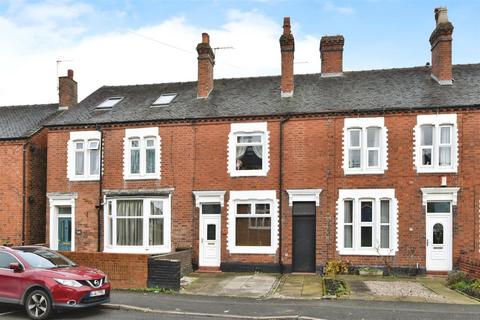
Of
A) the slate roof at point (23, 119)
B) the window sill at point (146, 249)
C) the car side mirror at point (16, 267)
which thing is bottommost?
the window sill at point (146, 249)

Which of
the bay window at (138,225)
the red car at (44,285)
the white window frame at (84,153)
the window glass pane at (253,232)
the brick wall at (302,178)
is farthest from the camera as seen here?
the white window frame at (84,153)

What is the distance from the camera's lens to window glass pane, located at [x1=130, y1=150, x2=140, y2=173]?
21.0m

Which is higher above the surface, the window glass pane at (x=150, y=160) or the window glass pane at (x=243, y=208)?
the window glass pane at (x=150, y=160)

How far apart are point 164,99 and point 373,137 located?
9589 mm

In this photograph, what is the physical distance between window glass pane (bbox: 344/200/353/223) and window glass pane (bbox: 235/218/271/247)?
2973 mm

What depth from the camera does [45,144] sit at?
23.8m

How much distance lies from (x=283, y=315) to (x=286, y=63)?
12592 millimetres

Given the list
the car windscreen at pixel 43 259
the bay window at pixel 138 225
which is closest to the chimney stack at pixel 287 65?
the bay window at pixel 138 225

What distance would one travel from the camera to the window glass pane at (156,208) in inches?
802

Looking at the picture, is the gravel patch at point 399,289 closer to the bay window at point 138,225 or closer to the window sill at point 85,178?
the bay window at point 138,225

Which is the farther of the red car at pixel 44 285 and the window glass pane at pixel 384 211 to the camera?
the window glass pane at pixel 384 211

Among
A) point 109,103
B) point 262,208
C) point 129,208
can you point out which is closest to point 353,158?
point 262,208

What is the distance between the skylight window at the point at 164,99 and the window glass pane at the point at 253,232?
21.4 feet

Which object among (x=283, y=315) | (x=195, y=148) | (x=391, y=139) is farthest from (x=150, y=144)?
(x=283, y=315)
